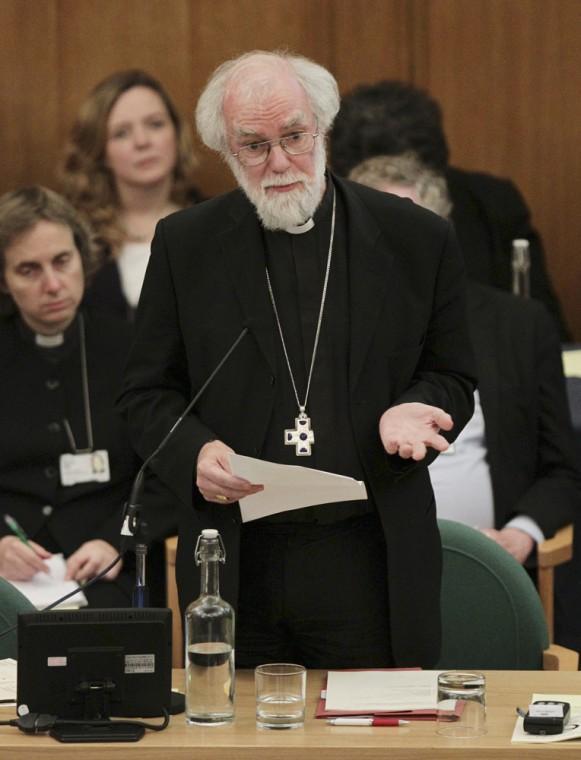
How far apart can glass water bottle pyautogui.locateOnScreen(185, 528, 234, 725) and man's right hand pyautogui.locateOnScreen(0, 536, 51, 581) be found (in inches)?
63.6

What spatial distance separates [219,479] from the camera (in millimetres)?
2387

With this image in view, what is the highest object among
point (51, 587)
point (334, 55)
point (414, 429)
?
point (334, 55)

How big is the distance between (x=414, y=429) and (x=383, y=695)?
0.44 meters

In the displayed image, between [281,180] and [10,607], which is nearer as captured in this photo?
[281,180]

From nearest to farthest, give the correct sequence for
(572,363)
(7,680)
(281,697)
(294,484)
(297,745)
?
(297,745)
(281,697)
(294,484)
(7,680)
(572,363)

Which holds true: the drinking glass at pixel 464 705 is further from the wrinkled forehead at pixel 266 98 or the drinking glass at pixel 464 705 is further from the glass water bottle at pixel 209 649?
the wrinkled forehead at pixel 266 98

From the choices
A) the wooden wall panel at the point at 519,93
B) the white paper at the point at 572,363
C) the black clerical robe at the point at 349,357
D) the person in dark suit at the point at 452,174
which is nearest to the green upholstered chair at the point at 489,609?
the black clerical robe at the point at 349,357

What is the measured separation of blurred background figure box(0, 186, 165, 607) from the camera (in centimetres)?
401

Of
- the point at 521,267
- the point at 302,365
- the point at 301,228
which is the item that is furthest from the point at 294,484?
the point at 521,267

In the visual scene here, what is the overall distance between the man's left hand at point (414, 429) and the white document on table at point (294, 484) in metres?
0.10

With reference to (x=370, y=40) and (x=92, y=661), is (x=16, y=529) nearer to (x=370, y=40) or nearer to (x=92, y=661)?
(x=92, y=661)

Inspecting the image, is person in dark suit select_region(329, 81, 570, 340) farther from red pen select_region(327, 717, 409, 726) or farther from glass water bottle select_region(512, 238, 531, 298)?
red pen select_region(327, 717, 409, 726)

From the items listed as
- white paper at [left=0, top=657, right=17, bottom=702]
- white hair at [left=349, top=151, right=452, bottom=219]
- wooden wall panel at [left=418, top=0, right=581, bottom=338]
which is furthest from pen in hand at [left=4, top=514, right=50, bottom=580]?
wooden wall panel at [left=418, top=0, right=581, bottom=338]

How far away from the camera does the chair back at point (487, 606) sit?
10.1 ft
